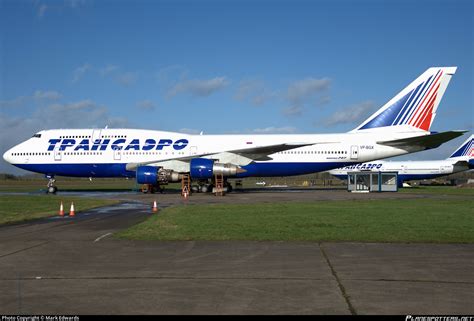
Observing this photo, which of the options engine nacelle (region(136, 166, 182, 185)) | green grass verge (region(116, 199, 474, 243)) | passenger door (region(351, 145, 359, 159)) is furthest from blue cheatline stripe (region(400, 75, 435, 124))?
green grass verge (region(116, 199, 474, 243))

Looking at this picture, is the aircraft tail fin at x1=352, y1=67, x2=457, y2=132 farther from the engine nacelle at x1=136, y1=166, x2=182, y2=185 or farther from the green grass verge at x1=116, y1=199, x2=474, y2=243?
the green grass verge at x1=116, y1=199, x2=474, y2=243

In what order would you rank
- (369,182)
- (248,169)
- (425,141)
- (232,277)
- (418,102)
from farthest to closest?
1. (369,182)
2. (418,102)
3. (248,169)
4. (425,141)
5. (232,277)

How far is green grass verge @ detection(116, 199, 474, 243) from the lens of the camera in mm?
10234

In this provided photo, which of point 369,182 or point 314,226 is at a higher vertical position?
point 369,182

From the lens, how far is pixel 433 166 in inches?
2290

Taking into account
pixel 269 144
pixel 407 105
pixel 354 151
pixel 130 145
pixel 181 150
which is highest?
pixel 407 105

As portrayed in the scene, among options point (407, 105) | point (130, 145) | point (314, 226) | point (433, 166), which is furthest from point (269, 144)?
point (433, 166)

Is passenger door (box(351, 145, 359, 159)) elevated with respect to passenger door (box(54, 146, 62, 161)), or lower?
lower

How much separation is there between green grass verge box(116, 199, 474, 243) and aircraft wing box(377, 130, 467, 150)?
53.8ft

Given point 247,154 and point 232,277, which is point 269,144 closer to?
point 247,154

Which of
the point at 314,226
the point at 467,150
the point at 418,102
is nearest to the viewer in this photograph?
the point at 314,226

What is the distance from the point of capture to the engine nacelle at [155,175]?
3077 cm

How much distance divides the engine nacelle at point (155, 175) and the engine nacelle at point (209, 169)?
4.94 feet

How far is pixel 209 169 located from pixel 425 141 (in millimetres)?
15566
